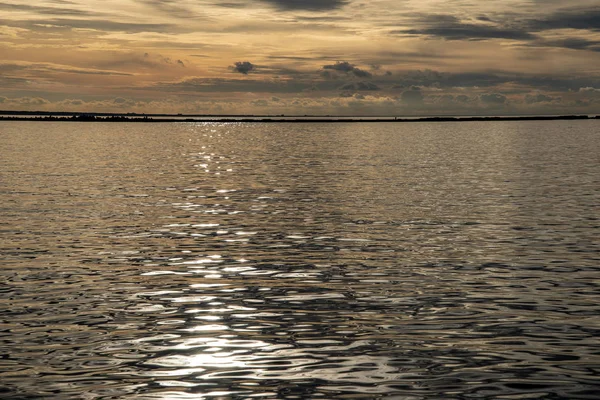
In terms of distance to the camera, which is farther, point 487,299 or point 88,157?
point 88,157

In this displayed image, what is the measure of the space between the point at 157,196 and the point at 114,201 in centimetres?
533

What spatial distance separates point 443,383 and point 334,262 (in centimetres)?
1553

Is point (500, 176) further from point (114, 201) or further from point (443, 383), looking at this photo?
point (443, 383)

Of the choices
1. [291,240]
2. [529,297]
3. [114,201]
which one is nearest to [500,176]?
[114,201]

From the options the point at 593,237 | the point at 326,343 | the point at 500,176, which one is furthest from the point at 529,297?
the point at 500,176

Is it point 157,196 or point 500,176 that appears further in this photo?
point 500,176

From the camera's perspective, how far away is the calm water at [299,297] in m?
18.4

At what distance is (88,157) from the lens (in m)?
112

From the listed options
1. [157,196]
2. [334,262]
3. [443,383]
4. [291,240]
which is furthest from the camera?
[157,196]

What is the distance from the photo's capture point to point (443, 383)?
59.3ft

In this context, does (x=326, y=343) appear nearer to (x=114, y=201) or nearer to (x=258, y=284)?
(x=258, y=284)

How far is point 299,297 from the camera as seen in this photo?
26938 mm

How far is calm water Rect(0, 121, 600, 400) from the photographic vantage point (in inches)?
726

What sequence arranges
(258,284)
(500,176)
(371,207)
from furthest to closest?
1. (500,176)
2. (371,207)
3. (258,284)
